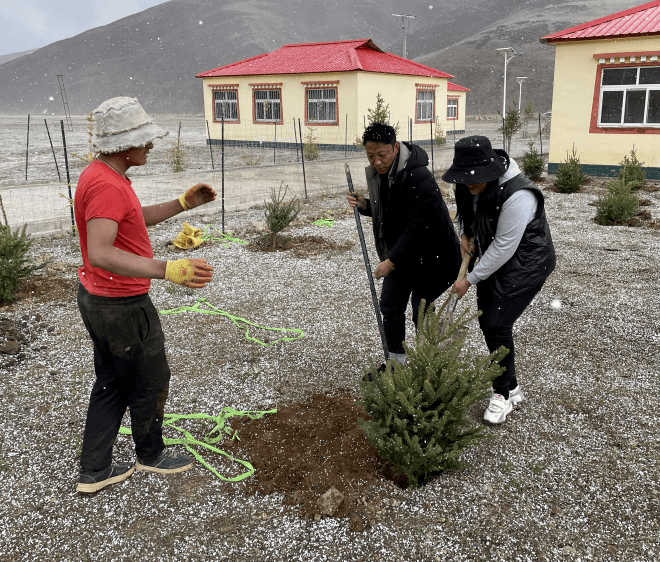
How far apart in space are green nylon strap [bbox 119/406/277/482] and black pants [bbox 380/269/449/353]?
95 cm

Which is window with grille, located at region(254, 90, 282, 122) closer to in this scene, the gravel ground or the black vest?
the gravel ground

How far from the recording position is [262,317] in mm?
5207

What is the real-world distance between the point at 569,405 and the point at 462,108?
99.1 ft

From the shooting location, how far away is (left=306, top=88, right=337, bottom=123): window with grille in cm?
2188

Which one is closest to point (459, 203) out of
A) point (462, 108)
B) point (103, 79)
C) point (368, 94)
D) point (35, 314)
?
point (35, 314)

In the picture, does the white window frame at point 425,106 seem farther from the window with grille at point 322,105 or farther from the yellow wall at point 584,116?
the yellow wall at point 584,116

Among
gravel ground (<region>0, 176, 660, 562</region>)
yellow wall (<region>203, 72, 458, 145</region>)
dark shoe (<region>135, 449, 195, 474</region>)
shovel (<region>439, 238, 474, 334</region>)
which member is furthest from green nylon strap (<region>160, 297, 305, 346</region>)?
yellow wall (<region>203, 72, 458, 145</region>)

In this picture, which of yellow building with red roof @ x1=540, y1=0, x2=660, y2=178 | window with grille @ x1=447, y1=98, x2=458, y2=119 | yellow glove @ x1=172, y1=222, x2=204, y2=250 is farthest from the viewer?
window with grille @ x1=447, y1=98, x2=458, y2=119

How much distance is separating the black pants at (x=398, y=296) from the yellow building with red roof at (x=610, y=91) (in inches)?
497

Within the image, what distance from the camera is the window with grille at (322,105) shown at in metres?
21.9

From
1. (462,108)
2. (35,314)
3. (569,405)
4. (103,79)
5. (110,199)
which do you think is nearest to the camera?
(110,199)

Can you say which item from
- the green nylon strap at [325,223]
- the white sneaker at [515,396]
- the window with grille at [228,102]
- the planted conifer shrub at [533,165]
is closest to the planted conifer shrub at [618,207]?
the planted conifer shrub at [533,165]

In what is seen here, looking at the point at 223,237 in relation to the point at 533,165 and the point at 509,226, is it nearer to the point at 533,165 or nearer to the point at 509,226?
the point at 509,226

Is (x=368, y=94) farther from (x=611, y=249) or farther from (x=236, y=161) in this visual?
(x=611, y=249)
